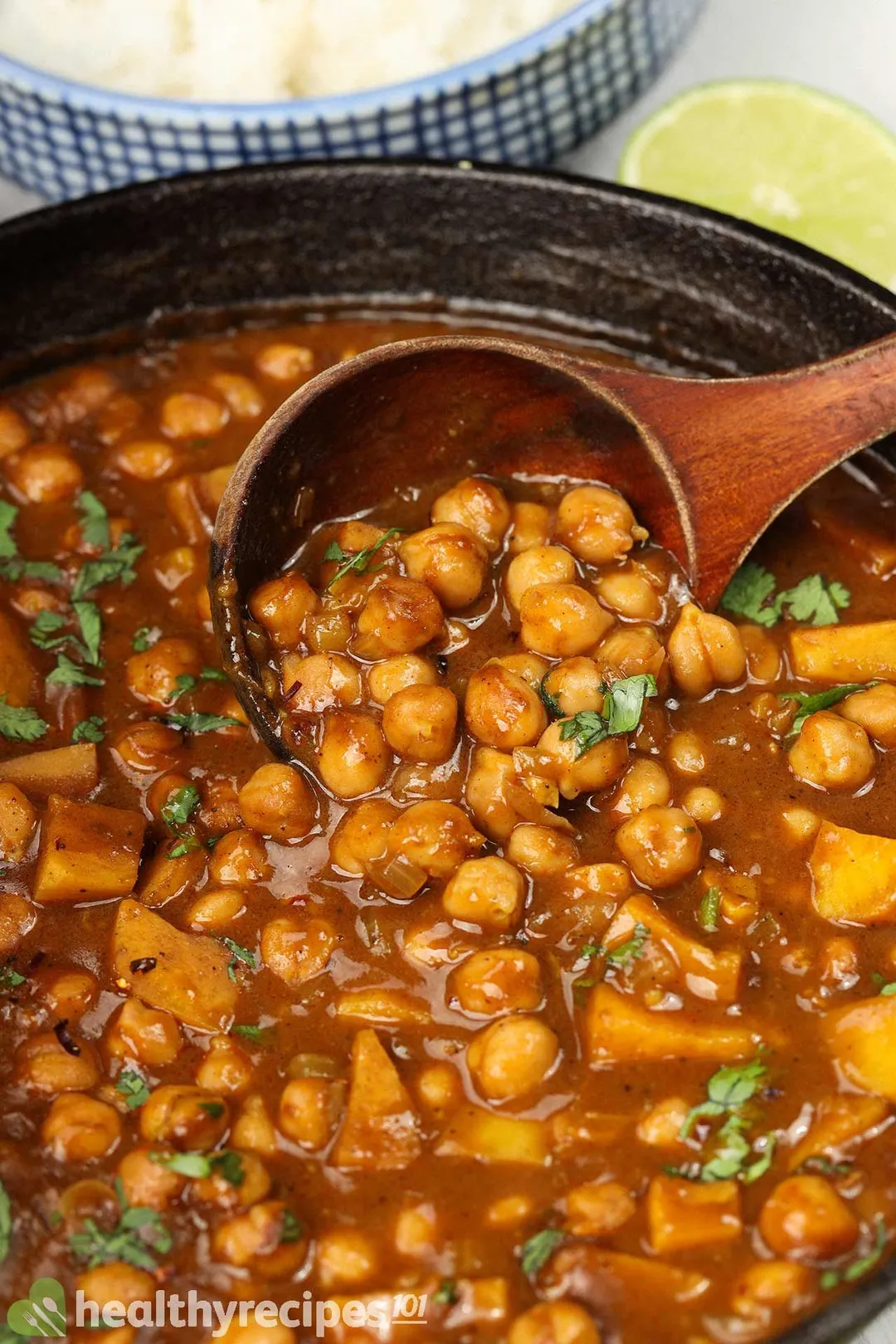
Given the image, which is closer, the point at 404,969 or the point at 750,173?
the point at 404,969

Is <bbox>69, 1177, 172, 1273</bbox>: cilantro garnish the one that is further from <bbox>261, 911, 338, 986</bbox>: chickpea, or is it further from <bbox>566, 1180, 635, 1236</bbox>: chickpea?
<bbox>566, 1180, 635, 1236</bbox>: chickpea

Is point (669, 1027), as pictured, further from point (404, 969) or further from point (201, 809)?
point (201, 809)

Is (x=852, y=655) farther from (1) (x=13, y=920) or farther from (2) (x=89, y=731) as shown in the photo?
(1) (x=13, y=920)

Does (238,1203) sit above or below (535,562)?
below

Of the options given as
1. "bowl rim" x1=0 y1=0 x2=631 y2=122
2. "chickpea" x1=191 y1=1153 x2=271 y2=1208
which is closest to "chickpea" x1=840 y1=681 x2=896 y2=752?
"chickpea" x1=191 y1=1153 x2=271 y2=1208

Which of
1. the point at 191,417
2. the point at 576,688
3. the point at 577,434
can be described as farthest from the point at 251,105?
the point at 576,688

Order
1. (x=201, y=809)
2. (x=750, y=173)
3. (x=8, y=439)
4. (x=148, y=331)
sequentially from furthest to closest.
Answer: (x=750, y=173) → (x=148, y=331) → (x=8, y=439) → (x=201, y=809)

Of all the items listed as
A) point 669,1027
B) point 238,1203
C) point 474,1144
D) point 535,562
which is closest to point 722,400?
point 535,562
